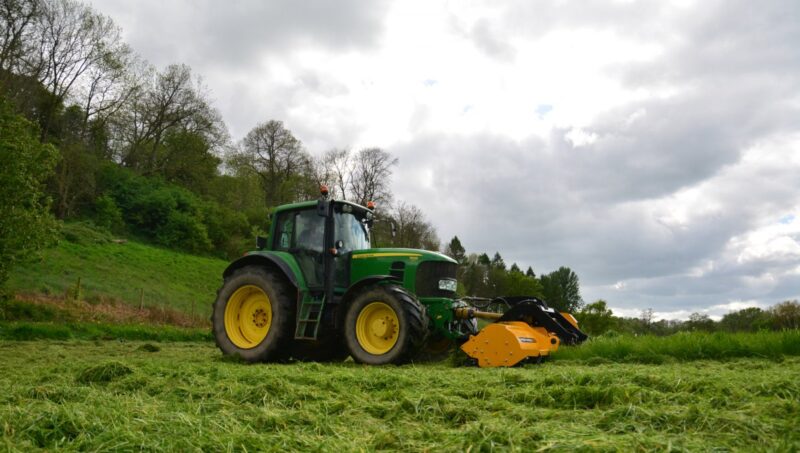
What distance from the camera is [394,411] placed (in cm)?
391

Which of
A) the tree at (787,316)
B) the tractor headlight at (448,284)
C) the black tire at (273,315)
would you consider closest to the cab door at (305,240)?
the black tire at (273,315)

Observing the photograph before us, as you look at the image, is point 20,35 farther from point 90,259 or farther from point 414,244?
point 414,244

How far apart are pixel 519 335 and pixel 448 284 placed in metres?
1.64

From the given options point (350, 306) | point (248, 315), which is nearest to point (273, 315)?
point (248, 315)

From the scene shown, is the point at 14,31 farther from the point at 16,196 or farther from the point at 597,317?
the point at 597,317

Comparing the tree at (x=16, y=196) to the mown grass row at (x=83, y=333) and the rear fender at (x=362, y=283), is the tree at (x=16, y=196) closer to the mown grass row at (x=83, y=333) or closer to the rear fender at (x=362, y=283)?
the mown grass row at (x=83, y=333)

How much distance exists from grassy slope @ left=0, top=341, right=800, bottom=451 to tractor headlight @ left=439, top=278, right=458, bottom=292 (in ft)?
10.1

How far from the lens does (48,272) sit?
22797 mm

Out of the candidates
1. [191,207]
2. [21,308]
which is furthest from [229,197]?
[21,308]

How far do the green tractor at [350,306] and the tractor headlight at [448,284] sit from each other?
0.02 meters

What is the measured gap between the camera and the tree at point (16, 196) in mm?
14719

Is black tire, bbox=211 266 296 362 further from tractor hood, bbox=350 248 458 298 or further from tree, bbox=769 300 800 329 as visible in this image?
tree, bbox=769 300 800 329

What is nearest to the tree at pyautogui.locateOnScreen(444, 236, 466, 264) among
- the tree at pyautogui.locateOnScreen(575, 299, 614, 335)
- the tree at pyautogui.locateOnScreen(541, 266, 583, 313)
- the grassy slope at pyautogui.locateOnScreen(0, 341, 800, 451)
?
the tree at pyautogui.locateOnScreen(541, 266, 583, 313)

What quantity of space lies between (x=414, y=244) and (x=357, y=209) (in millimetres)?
33707
